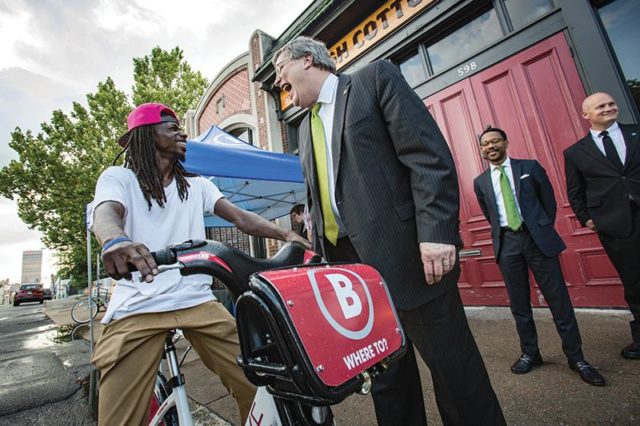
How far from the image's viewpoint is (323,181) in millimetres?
1583

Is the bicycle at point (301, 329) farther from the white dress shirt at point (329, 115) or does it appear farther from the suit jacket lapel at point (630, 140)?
the suit jacket lapel at point (630, 140)

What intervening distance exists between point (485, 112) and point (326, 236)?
3.70 m

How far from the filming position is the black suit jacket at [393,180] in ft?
4.09

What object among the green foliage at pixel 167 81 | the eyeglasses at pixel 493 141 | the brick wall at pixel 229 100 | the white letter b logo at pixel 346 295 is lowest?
the white letter b logo at pixel 346 295

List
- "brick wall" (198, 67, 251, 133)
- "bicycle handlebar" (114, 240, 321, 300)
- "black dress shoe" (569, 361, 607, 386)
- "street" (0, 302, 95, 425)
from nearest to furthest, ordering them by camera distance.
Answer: "bicycle handlebar" (114, 240, 321, 300) < "black dress shoe" (569, 361, 607, 386) < "street" (0, 302, 95, 425) < "brick wall" (198, 67, 251, 133)

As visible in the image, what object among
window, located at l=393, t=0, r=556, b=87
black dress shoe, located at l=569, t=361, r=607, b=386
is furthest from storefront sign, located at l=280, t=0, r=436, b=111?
black dress shoe, located at l=569, t=361, r=607, b=386

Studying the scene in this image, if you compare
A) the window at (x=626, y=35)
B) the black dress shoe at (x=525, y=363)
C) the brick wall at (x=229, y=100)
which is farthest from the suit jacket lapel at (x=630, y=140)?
the brick wall at (x=229, y=100)

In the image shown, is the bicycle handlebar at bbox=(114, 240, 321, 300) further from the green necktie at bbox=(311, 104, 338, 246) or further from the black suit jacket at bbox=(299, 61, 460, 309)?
the green necktie at bbox=(311, 104, 338, 246)

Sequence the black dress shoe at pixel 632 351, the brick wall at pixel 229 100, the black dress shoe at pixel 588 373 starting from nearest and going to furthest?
1. the black dress shoe at pixel 588 373
2. the black dress shoe at pixel 632 351
3. the brick wall at pixel 229 100

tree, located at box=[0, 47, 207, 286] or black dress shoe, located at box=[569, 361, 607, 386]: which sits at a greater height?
tree, located at box=[0, 47, 207, 286]

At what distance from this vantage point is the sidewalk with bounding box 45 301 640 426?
5.88 feet

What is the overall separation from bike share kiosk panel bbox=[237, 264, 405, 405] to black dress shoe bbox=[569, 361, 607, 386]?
217 centimetres

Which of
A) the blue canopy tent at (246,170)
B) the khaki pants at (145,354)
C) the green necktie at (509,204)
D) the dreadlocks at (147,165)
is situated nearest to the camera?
the khaki pants at (145,354)

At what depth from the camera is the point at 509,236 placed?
2.68 m
